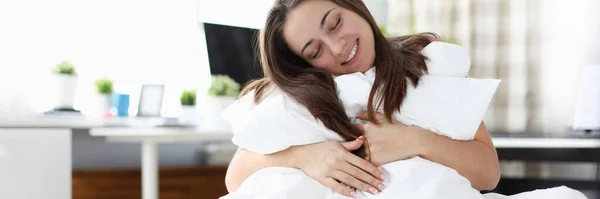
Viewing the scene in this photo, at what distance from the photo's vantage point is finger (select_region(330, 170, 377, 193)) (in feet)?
3.25

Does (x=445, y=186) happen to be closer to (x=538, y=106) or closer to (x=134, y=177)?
(x=134, y=177)

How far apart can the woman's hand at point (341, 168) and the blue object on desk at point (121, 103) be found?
162 cm

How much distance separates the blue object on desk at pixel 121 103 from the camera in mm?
2506

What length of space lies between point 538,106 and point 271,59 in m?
2.05

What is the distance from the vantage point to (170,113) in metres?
2.87

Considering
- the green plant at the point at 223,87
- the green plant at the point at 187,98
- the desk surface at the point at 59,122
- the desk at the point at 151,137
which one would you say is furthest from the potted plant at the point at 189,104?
the desk at the point at 151,137

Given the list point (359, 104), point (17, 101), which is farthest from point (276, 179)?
point (17, 101)

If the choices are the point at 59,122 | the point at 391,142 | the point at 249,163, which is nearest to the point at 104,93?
the point at 59,122

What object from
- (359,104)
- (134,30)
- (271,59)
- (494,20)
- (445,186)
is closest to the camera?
(445,186)

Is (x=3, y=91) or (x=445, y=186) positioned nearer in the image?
(x=445, y=186)

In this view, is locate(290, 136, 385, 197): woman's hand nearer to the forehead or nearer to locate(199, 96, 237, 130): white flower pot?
the forehead

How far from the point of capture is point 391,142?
1032mm

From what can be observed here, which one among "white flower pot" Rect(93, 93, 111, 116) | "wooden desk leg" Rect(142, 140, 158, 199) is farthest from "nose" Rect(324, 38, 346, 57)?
"white flower pot" Rect(93, 93, 111, 116)

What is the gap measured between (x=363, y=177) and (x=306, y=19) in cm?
34
